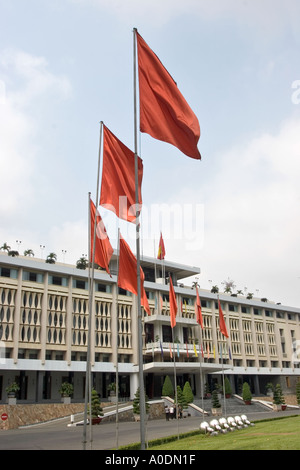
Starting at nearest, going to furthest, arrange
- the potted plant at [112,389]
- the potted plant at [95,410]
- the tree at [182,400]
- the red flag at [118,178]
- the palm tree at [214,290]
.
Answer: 1. the red flag at [118,178]
2. the potted plant at [95,410]
3. the tree at [182,400]
4. the potted plant at [112,389]
5. the palm tree at [214,290]

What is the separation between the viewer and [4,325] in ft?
132

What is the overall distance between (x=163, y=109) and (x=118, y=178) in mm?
2386

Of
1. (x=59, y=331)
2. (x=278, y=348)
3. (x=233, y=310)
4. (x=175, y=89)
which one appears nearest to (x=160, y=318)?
(x=59, y=331)

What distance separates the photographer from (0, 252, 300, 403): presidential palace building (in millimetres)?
41375

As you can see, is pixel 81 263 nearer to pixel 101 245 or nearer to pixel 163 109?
pixel 101 245

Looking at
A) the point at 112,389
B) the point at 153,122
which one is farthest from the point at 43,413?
the point at 153,122

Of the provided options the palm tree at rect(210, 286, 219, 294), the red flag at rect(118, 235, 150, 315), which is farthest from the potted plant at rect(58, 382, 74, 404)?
the red flag at rect(118, 235, 150, 315)

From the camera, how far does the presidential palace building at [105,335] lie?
4138 centimetres

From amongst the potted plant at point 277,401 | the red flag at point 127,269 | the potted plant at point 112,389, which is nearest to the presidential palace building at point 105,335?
the potted plant at point 112,389

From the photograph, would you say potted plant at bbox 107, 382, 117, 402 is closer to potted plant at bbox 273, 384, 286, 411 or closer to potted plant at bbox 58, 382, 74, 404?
potted plant at bbox 58, 382, 74, 404

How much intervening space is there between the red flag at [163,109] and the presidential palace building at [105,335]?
2501 centimetres

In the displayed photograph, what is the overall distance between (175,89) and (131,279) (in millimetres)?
5558

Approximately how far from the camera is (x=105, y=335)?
47125 millimetres

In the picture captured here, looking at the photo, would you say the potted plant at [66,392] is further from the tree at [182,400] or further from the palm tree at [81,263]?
the palm tree at [81,263]
